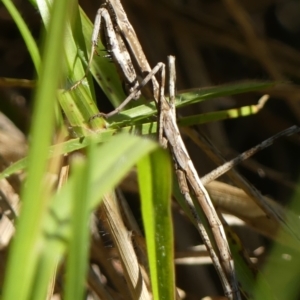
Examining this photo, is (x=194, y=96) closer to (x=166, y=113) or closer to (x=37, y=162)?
(x=166, y=113)

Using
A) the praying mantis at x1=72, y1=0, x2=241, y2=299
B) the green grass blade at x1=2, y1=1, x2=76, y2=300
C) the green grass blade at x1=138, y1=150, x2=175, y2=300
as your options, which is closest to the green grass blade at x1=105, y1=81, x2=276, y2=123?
the praying mantis at x1=72, y1=0, x2=241, y2=299

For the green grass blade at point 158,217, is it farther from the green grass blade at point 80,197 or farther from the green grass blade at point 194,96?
the green grass blade at point 194,96

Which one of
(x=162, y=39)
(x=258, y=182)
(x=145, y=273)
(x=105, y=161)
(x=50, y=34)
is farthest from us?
(x=162, y=39)

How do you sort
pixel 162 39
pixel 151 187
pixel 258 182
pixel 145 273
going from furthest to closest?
pixel 162 39 → pixel 258 182 → pixel 145 273 → pixel 151 187

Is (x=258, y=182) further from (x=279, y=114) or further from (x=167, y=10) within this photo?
(x=167, y=10)

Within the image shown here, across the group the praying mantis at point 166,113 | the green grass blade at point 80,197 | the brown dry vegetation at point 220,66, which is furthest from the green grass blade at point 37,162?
the brown dry vegetation at point 220,66

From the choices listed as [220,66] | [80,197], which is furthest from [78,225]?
[220,66]

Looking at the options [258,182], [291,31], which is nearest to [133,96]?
[258,182]
